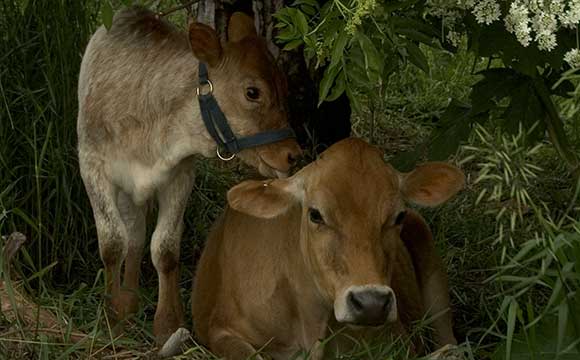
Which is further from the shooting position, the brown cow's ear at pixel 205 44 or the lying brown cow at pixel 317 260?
the brown cow's ear at pixel 205 44

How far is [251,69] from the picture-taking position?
6262 mm

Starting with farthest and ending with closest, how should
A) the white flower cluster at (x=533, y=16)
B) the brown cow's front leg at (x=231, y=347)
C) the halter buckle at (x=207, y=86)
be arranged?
the halter buckle at (x=207, y=86), the brown cow's front leg at (x=231, y=347), the white flower cluster at (x=533, y=16)

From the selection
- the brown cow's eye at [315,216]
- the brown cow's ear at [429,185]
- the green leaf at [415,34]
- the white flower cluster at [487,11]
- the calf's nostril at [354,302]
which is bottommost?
the calf's nostril at [354,302]

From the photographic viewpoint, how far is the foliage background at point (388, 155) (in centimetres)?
518

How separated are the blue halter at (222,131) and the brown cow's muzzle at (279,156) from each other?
29 mm

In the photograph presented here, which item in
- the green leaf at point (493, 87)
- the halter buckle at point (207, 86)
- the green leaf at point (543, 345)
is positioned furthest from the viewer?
the halter buckle at point (207, 86)

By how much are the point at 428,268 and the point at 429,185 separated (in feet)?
3.20

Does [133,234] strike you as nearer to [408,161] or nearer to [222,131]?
[222,131]

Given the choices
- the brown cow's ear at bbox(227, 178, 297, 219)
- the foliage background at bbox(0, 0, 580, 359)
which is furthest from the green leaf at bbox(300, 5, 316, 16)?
the brown cow's ear at bbox(227, 178, 297, 219)

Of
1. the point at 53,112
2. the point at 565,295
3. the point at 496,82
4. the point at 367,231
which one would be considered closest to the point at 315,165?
the point at 367,231

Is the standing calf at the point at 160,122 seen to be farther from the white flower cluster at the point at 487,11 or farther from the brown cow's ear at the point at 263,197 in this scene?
the white flower cluster at the point at 487,11

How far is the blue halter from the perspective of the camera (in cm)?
624

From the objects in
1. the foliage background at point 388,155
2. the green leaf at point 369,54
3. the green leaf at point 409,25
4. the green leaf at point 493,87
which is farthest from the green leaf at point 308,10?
the green leaf at point 493,87

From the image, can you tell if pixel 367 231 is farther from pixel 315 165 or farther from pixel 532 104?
pixel 532 104
